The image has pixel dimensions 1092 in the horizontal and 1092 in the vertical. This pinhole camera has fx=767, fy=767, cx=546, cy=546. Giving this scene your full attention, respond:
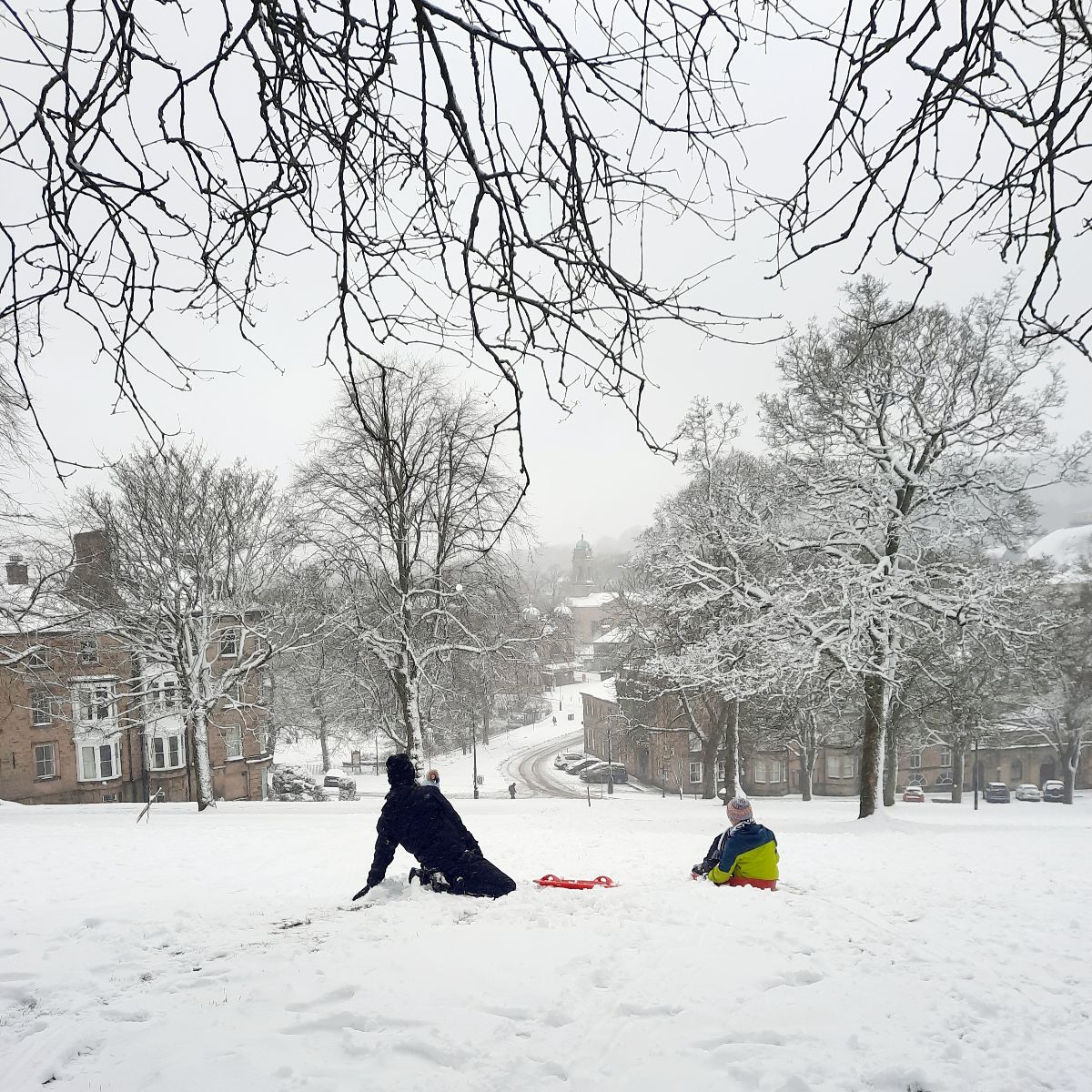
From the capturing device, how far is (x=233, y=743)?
98.4 feet

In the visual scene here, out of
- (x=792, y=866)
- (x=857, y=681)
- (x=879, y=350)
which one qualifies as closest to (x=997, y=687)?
(x=857, y=681)

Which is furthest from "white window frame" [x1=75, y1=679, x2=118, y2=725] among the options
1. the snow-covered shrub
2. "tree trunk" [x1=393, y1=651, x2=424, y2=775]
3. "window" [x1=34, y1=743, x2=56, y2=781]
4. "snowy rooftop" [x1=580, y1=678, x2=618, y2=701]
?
"snowy rooftop" [x1=580, y1=678, x2=618, y2=701]

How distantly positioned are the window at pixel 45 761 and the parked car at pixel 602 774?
2453 cm

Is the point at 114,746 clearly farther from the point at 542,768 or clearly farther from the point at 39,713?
the point at 542,768

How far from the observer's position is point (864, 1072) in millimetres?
3416

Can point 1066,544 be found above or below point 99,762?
above

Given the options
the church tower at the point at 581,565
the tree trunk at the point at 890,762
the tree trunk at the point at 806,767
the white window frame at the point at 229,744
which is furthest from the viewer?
the church tower at the point at 581,565

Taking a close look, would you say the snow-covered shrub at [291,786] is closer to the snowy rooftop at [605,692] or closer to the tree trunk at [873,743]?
the snowy rooftop at [605,692]

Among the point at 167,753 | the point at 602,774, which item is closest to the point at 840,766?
the point at 602,774

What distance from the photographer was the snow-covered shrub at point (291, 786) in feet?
99.5

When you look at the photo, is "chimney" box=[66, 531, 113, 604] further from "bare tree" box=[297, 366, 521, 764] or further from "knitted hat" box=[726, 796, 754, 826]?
"knitted hat" box=[726, 796, 754, 826]

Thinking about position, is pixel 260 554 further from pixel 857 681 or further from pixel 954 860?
pixel 954 860

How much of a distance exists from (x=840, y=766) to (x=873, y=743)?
2662 cm

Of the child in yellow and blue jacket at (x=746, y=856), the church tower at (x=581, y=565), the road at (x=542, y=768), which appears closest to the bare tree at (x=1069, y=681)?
the road at (x=542, y=768)
